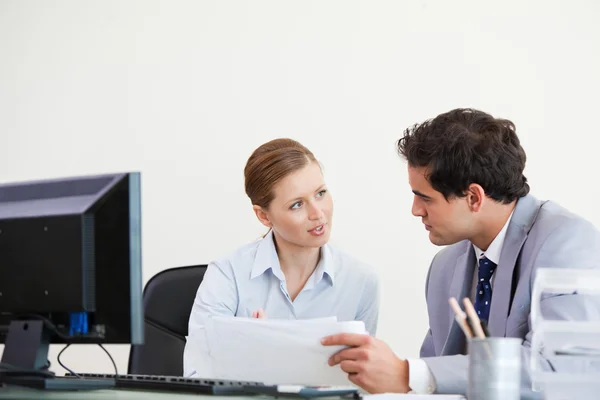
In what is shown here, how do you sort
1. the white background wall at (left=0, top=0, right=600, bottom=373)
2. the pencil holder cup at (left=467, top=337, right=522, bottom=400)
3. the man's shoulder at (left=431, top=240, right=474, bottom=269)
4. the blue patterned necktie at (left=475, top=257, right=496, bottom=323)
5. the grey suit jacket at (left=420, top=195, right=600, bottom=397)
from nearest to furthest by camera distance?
the pencil holder cup at (left=467, top=337, right=522, bottom=400), the grey suit jacket at (left=420, top=195, right=600, bottom=397), the blue patterned necktie at (left=475, top=257, right=496, bottom=323), the man's shoulder at (left=431, top=240, right=474, bottom=269), the white background wall at (left=0, top=0, right=600, bottom=373)

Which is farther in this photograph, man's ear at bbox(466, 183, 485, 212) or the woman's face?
the woman's face

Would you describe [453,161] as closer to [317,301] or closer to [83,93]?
[317,301]

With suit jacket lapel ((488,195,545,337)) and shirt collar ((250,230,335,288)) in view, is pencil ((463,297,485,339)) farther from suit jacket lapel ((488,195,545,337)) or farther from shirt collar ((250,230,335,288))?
shirt collar ((250,230,335,288))

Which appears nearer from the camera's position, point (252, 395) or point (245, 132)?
point (252, 395)

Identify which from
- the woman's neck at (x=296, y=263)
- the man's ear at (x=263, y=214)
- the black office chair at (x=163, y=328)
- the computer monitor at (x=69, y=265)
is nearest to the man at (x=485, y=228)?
the woman's neck at (x=296, y=263)

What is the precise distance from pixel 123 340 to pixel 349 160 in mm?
1619

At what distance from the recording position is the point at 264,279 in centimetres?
233

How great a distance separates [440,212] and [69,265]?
3.08ft

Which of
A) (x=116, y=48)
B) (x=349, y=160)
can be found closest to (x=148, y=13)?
(x=116, y=48)

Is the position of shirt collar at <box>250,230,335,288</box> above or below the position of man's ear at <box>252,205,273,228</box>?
below

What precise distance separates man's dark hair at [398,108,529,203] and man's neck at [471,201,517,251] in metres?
0.02

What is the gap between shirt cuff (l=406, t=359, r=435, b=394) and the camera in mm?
1463

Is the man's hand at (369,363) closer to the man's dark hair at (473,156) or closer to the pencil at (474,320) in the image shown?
the pencil at (474,320)

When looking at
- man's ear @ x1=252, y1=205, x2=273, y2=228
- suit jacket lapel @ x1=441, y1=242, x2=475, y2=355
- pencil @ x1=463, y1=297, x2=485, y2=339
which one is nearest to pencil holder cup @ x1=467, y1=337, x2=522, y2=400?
pencil @ x1=463, y1=297, x2=485, y2=339
